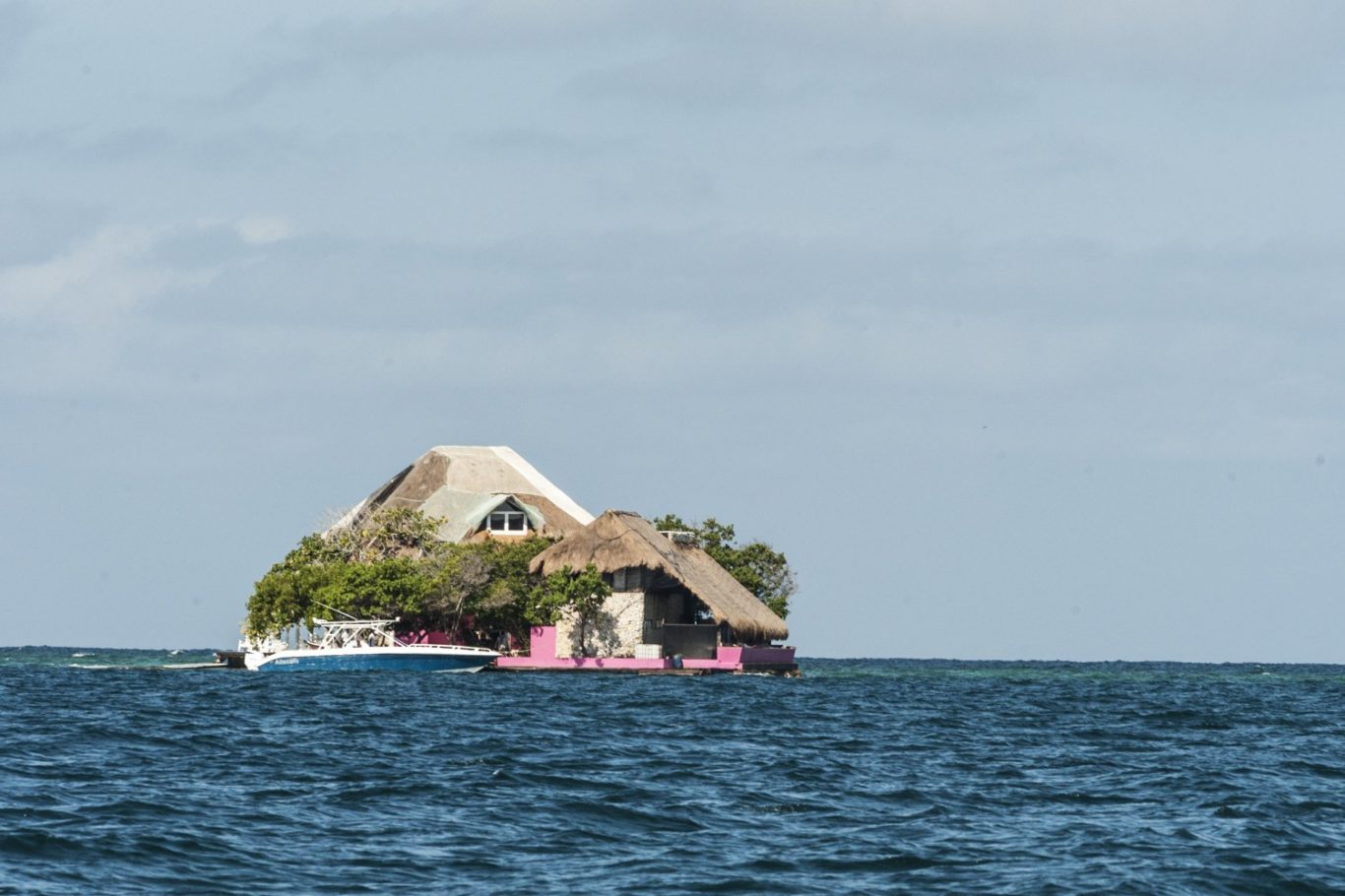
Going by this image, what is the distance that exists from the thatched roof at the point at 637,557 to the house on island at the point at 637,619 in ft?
0.13

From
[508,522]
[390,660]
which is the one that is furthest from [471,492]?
[390,660]

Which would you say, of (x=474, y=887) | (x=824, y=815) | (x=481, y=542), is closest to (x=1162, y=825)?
(x=824, y=815)

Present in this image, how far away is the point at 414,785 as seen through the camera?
2869 centimetres

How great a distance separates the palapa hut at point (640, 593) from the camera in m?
79.9

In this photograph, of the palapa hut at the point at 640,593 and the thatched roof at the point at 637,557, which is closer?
the thatched roof at the point at 637,557

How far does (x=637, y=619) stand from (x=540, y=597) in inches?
169

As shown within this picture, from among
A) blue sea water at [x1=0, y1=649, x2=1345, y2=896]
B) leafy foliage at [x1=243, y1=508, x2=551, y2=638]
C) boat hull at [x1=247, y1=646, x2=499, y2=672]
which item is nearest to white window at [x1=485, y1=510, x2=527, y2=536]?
leafy foliage at [x1=243, y1=508, x2=551, y2=638]

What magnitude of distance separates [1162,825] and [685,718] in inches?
887

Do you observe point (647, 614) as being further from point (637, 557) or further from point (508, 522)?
point (508, 522)

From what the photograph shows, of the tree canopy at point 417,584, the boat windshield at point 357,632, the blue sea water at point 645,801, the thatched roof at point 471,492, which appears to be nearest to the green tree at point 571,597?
the tree canopy at point 417,584

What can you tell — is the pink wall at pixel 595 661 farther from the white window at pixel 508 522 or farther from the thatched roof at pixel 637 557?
the white window at pixel 508 522

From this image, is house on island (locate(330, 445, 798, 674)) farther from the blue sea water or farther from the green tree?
the blue sea water

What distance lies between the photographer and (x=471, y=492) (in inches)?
3826

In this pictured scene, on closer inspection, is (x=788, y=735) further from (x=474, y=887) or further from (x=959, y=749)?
(x=474, y=887)
